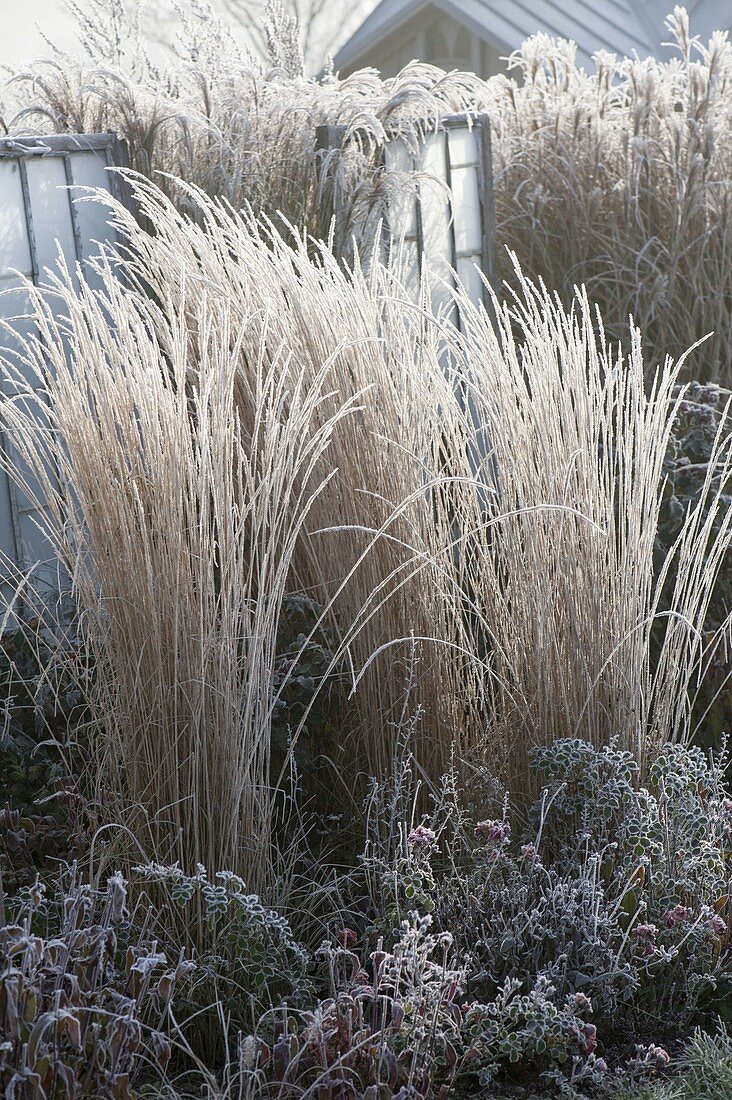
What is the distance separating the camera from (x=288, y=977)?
73.9 inches

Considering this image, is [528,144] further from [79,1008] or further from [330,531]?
[79,1008]

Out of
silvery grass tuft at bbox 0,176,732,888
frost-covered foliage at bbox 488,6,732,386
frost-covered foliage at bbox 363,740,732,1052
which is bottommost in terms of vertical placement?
frost-covered foliage at bbox 363,740,732,1052

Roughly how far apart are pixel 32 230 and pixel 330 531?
162 centimetres

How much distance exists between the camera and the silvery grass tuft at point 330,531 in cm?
199

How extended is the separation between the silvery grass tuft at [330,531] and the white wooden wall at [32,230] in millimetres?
940

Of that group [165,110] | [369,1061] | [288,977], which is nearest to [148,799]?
[288,977]

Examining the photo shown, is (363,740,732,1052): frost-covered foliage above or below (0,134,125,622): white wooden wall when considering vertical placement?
below

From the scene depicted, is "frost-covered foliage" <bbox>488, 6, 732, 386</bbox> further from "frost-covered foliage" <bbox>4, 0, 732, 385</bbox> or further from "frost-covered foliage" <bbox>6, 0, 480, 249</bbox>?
"frost-covered foliage" <bbox>6, 0, 480, 249</bbox>

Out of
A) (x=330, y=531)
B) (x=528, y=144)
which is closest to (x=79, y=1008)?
(x=330, y=531)

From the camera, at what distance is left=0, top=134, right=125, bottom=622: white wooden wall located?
3.29 metres

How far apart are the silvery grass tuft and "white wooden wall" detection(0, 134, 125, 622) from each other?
37.0 inches

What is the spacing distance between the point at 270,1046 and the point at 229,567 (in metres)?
0.75

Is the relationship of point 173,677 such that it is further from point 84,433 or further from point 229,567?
point 84,433

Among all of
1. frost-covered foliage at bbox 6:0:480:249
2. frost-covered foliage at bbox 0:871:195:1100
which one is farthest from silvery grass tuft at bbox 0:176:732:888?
frost-covered foliage at bbox 6:0:480:249
